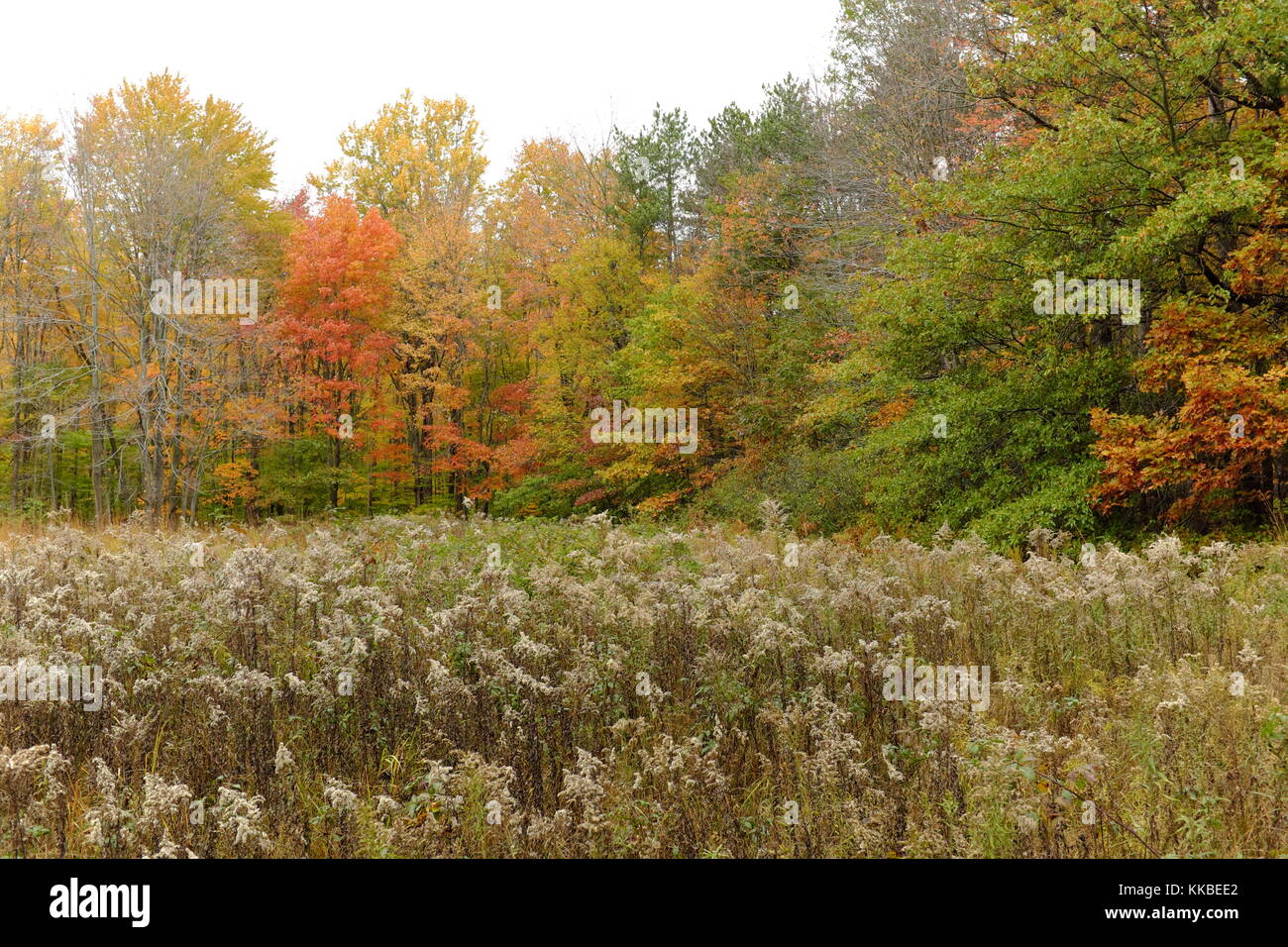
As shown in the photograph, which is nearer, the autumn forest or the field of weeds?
the field of weeds

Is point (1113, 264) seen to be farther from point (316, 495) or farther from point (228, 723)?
point (316, 495)

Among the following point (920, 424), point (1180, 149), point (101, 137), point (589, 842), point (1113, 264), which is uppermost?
point (101, 137)

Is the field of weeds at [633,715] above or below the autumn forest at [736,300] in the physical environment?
below

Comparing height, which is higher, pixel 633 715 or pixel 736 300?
pixel 736 300

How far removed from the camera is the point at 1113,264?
14.2m

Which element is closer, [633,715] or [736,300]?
[633,715]

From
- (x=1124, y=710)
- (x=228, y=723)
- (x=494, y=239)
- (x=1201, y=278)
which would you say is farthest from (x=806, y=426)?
(x=228, y=723)

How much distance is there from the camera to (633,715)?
19.0 feet

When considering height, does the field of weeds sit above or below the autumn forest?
below

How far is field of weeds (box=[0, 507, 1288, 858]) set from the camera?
13.4 ft

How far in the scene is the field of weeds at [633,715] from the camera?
13.4 ft

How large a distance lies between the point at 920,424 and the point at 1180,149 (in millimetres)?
5995

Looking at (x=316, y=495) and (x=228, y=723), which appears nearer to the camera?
(x=228, y=723)

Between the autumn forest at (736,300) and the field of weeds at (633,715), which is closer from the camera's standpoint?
the field of weeds at (633,715)
